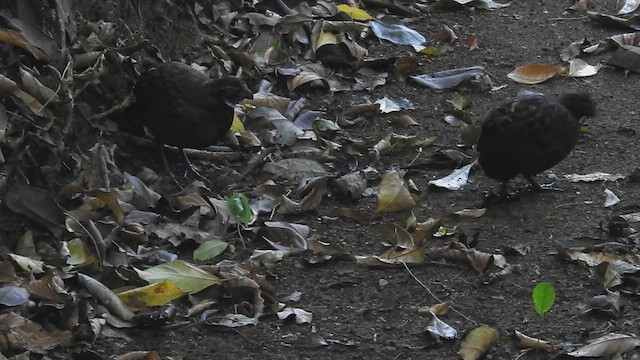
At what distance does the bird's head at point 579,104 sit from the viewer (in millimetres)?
5777

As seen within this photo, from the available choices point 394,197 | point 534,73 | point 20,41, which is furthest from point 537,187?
point 20,41

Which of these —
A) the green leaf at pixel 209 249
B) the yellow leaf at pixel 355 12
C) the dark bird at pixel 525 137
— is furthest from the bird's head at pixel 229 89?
the yellow leaf at pixel 355 12

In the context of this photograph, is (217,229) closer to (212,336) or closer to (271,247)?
(271,247)

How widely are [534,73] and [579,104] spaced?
152cm

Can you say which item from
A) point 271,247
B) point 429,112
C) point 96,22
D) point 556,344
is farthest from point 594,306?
point 96,22

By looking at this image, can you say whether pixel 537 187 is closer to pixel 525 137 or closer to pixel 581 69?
pixel 525 137

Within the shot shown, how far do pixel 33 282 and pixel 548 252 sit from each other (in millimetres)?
2341

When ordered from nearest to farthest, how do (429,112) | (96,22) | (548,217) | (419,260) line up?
1. (419,260)
2. (548,217)
3. (96,22)
4. (429,112)

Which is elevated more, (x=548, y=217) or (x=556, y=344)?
Answer: (x=556, y=344)

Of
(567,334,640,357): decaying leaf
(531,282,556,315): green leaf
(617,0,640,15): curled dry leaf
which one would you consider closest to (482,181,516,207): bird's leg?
(531,282,556,315): green leaf

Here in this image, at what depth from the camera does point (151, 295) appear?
169 inches

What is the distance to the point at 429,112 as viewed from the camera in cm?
676

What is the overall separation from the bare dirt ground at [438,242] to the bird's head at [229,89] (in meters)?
0.45

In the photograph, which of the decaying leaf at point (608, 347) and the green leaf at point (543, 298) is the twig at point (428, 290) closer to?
the green leaf at point (543, 298)
